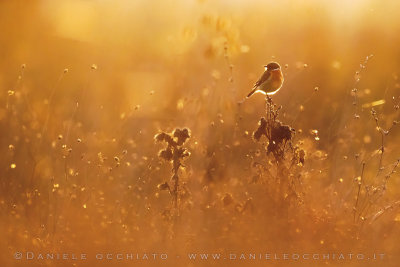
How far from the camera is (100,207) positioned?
329cm

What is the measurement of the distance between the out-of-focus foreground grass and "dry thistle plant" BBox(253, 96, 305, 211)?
0.08 m

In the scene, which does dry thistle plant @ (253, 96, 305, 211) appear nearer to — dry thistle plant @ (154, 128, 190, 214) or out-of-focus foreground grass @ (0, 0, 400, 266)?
out-of-focus foreground grass @ (0, 0, 400, 266)

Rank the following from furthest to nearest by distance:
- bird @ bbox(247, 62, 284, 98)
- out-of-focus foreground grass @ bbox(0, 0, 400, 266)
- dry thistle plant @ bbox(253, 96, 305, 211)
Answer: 1. bird @ bbox(247, 62, 284, 98)
2. out-of-focus foreground grass @ bbox(0, 0, 400, 266)
3. dry thistle plant @ bbox(253, 96, 305, 211)

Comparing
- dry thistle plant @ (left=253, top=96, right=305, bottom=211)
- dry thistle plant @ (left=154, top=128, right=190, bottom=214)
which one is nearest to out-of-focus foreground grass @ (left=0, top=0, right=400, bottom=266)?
dry thistle plant @ (left=253, top=96, right=305, bottom=211)

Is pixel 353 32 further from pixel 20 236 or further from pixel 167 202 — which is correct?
pixel 20 236

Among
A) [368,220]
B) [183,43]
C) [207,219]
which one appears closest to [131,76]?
[183,43]

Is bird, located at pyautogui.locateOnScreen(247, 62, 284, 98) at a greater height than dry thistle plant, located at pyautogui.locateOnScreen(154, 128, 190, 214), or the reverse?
bird, located at pyautogui.locateOnScreen(247, 62, 284, 98)

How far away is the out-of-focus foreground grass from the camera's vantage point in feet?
10.2

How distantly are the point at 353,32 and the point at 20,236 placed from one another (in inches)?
136

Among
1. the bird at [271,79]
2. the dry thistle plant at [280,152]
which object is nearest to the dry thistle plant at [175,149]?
the dry thistle plant at [280,152]

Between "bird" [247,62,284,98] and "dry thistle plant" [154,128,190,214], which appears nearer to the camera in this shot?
"dry thistle plant" [154,128,190,214]

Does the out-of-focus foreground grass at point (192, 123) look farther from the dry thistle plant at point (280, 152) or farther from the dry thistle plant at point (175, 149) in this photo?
the dry thistle plant at point (175, 149)

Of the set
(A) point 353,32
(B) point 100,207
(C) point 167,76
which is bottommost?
(B) point 100,207

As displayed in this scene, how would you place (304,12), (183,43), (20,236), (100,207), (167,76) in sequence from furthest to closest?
(304,12), (167,76), (183,43), (100,207), (20,236)
